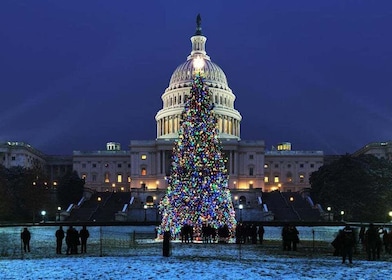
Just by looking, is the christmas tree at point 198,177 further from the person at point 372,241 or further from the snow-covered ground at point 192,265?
the person at point 372,241

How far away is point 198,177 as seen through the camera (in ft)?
121

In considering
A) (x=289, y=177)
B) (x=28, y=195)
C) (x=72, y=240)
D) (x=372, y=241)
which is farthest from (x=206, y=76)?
(x=372, y=241)

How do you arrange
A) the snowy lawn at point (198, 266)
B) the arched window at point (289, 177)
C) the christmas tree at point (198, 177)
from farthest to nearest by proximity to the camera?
1. the arched window at point (289, 177)
2. the christmas tree at point (198, 177)
3. the snowy lawn at point (198, 266)

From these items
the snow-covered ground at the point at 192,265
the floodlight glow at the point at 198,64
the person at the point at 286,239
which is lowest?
the snow-covered ground at the point at 192,265

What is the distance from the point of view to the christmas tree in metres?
36.6

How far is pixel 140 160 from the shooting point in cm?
13212

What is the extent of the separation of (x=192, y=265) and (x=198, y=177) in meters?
13.5

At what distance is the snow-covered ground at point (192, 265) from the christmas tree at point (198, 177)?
499cm

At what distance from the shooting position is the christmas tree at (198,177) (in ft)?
120

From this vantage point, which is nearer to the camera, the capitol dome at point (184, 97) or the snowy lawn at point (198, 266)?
the snowy lawn at point (198, 266)

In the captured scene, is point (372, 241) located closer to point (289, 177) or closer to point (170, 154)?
point (170, 154)

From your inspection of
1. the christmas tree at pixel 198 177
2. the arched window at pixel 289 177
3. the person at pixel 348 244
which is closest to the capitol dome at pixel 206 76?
the arched window at pixel 289 177

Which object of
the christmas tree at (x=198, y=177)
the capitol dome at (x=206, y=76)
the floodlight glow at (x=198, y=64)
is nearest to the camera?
the christmas tree at (x=198, y=177)

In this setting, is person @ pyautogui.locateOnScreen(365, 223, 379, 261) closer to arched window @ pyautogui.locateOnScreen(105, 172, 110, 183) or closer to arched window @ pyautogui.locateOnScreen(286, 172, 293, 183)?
arched window @ pyautogui.locateOnScreen(286, 172, 293, 183)
